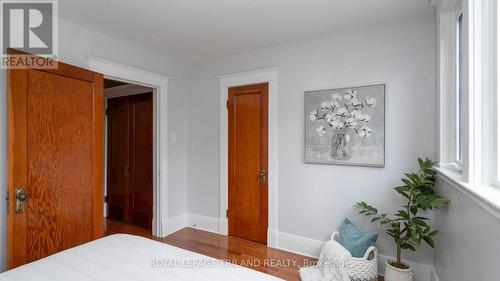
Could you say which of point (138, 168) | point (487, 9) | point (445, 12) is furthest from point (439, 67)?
point (138, 168)

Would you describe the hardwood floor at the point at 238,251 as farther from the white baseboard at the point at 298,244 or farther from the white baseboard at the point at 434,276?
the white baseboard at the point at 434,276

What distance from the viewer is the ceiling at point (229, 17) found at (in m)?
2.02

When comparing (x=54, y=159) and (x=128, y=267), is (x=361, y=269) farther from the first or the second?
(x=54, y=159)

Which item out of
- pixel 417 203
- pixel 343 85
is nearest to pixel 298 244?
pixel 417 203

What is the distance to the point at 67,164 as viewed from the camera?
6.97ft

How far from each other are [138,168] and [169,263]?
8.81ft

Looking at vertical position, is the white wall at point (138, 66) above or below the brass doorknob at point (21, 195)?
above

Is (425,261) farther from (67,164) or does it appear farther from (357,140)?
(67,164)

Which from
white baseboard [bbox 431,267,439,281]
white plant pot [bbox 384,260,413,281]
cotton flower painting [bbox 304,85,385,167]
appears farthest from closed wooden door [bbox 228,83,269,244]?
white baseboard [bbox 431,267,439,281]

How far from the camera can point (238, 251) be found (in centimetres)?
284

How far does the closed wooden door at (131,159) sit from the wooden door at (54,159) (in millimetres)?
1153

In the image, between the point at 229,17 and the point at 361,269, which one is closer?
the point at 361,269
